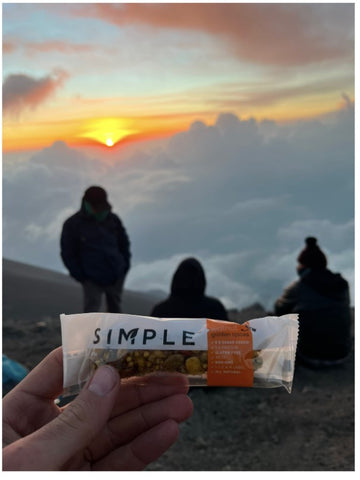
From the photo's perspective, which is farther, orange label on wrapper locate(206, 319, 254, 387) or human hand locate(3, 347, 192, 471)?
orange label on wrapper locate(206, 319, 254, 387)

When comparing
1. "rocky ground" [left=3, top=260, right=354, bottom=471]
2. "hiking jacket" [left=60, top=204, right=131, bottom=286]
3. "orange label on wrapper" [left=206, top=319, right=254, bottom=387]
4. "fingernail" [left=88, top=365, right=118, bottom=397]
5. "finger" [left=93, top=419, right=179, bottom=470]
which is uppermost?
"hiking jacket" [left=60, top=204, right=131, bottom=286]

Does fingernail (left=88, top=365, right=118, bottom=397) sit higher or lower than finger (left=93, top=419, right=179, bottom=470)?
higher

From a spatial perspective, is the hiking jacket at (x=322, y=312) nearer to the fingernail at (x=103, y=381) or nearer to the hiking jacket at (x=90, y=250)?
the hiking jacket at (x=90, y=250)

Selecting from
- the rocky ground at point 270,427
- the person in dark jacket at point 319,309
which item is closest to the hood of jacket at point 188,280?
the rocky ground at point 270,427

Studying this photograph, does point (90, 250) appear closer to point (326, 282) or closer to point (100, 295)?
point (100, 295)

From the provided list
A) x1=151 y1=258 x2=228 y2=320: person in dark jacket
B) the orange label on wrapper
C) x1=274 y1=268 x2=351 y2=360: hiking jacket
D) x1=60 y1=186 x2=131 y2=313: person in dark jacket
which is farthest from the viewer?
x1=60 y1=186 x2=131 y2=313: person in dark jacket

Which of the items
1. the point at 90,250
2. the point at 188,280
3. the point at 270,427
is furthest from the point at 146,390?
the point at 90,250

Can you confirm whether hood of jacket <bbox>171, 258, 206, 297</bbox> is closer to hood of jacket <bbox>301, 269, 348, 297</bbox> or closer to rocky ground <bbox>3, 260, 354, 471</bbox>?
rocky ground <bbox>3, 260, 354, 471</bbox>

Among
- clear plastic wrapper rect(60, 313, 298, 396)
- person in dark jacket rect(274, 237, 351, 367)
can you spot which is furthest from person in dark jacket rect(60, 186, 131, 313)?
clear plastic wrapper rect(60, 313, 298, 396)
